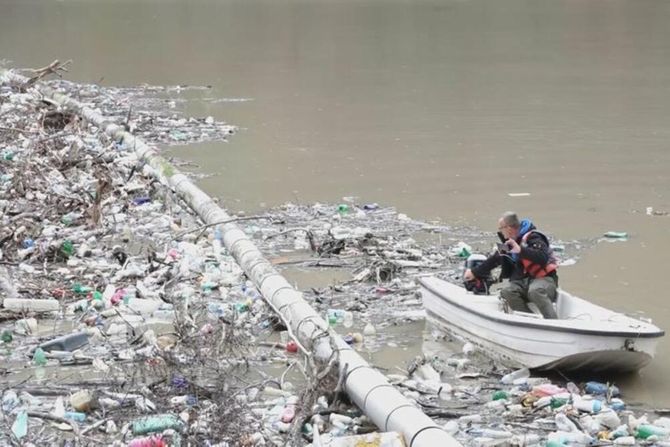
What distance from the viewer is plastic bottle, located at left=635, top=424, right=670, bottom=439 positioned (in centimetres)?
725

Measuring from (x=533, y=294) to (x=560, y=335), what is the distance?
70 centimetres

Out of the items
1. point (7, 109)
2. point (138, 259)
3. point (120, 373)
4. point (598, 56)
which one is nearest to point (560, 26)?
point (598, 56)

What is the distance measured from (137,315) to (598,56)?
22.6 metres

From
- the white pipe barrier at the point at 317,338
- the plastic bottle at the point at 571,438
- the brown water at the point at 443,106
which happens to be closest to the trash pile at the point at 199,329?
the plastic bottle at the point at 571,438

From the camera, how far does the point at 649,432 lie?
7.26 metres

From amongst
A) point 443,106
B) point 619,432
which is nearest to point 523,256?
point 619,432

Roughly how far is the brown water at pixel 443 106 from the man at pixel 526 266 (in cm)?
89

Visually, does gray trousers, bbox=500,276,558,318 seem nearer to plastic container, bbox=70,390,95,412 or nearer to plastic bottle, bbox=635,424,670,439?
plastic bottle, bbox=635,424,670,439

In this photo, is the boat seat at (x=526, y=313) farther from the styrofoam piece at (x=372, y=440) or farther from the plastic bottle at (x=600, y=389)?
the styrofoam piece at (x=372, y=440)

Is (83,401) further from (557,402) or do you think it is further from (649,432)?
(649,432)

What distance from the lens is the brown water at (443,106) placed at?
1354 cm

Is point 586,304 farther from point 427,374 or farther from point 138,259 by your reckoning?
point 138,259

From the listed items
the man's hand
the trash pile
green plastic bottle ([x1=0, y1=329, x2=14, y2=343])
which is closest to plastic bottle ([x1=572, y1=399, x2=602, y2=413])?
the trash pile

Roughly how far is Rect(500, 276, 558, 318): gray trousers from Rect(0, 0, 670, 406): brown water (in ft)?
2.67
